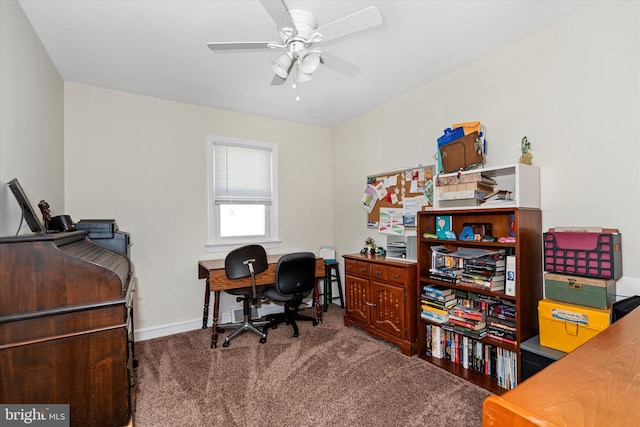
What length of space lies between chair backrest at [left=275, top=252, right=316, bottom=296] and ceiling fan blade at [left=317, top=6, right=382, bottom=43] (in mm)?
1945

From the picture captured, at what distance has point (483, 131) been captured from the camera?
2391 millimetres

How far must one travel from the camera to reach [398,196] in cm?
322

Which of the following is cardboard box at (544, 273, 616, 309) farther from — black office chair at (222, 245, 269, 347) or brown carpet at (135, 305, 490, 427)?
black office chair at (222, 245, 269, 347)

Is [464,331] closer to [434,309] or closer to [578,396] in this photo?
[434,309]

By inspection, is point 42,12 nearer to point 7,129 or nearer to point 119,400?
point 7,129

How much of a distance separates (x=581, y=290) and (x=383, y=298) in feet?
4.73

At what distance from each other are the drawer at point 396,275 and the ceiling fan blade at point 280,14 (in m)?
2.00

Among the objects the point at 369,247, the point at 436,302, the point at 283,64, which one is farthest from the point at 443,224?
the point at 283,64

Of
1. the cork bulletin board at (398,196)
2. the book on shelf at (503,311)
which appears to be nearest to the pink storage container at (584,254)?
the book on shelf at (503,311)

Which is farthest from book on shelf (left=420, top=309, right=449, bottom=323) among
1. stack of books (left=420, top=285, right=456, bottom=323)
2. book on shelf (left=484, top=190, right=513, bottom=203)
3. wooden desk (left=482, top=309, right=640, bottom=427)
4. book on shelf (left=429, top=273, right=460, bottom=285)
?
wooden desk (left=482, top=309, right=640, bottom=427)

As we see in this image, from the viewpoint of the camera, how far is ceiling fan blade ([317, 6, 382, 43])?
4.82 ft

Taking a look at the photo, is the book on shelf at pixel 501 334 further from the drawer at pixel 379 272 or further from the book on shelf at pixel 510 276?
the drawer at pixel 379 272

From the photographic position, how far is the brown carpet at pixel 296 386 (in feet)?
5.95

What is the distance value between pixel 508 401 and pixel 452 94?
2.66 metres
